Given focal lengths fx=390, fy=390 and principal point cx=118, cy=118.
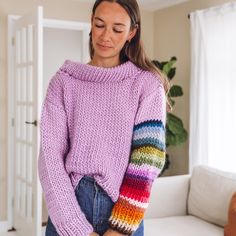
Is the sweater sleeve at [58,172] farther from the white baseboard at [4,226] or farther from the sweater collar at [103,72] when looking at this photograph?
the white baseboard at [4,226]

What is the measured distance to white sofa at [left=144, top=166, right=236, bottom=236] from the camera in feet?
8.40

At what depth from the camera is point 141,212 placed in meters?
1.01

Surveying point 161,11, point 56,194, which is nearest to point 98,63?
point 56,194

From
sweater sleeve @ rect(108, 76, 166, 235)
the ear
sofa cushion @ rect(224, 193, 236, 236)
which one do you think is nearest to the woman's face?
the ear

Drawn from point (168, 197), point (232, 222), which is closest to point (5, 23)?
point (168, 197)

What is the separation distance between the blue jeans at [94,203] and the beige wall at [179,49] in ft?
9.87

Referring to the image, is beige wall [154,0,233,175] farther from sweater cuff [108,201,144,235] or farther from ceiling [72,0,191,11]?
sweater cuff [108,201,144,235]

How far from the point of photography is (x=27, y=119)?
333cm

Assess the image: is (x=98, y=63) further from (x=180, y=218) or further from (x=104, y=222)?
(x=180, y=218)

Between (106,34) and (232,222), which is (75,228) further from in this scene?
(232,222)

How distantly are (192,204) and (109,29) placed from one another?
216cm

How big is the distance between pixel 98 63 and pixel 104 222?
446 mm

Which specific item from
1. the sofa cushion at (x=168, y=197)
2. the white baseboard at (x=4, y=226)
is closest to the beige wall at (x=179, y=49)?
the sofa cushion at (x=168, y=197)

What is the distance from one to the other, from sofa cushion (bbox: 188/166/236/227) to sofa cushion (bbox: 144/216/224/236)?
0.07 meters
